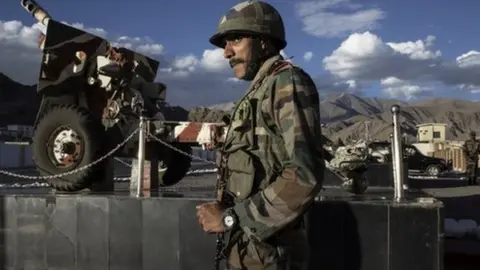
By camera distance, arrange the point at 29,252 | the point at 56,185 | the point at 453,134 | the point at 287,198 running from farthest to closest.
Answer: the point at 453,134
the point at 56,185
the point at 29,252
the point at 287,198

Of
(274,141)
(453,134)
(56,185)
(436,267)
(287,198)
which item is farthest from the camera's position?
(453,134)

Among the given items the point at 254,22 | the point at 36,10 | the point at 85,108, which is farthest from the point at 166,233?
the point at 36,10

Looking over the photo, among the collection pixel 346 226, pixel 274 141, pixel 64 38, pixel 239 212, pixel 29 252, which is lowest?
pixel 29 252

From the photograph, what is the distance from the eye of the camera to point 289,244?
2814 millimetres

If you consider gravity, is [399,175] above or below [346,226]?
above

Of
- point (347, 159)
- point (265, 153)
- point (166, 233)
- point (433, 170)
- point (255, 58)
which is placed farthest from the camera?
point (433, 170)

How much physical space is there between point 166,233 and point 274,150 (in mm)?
3326

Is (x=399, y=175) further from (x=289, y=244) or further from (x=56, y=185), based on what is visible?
(x=56, y=185)

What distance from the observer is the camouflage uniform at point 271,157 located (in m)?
2.52

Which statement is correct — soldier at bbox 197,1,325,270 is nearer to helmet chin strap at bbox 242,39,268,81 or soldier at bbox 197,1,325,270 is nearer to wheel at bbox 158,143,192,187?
helmet chin strap at bbox 242,39,268,81

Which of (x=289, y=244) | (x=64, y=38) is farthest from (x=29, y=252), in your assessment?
(x=289, y=244)

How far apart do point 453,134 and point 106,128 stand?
123 m

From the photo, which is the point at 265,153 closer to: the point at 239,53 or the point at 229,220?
the point at 229,220

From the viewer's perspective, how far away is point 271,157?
108 inches
